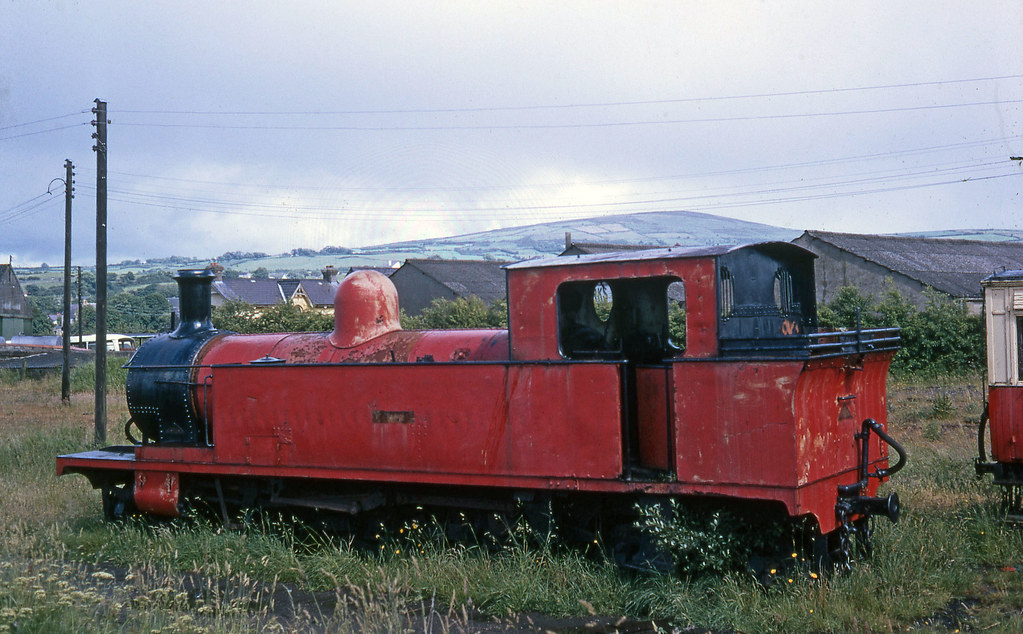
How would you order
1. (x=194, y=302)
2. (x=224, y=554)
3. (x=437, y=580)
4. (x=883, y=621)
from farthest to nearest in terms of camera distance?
(x=194, y=302)
(x=224, y=554)
(x=437, y=580)
(x=883, y=621)

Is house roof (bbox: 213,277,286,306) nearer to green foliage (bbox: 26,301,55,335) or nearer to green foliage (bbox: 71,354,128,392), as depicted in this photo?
green foliage (bbox: 71,354,128,392)

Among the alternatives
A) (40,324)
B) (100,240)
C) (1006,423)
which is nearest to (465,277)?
(100,240)

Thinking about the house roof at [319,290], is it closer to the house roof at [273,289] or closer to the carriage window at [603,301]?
the house roof at [273,289]

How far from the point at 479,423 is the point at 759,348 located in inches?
92.6

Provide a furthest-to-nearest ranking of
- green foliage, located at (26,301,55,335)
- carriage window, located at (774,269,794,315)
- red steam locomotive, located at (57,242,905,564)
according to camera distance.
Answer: green foliage, located at (26,301,55,335) → carriage window, located at (774,269,794,315) → red steam locomotive, located at (57,242,905,564)

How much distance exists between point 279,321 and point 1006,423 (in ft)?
71.4

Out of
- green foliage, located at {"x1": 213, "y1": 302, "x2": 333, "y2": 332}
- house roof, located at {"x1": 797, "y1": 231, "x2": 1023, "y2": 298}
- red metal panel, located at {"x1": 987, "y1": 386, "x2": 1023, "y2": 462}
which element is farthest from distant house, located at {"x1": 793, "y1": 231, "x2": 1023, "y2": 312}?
red metal panel, located at {"x1": 987, "y1": 386, "x2": 1023, "y2": 462}

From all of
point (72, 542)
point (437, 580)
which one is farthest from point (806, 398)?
point (72, 542)

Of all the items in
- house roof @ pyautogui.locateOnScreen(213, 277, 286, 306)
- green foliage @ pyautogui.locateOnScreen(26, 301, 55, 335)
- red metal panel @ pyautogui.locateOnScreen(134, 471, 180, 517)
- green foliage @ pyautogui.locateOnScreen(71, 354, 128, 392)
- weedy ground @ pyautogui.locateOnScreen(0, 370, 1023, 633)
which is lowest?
weedy ground @ pyautogui.locateOnScreen(0, 370, 1023, 633)

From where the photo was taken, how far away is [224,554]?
803cm

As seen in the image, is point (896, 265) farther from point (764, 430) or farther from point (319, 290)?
point (319, 290)

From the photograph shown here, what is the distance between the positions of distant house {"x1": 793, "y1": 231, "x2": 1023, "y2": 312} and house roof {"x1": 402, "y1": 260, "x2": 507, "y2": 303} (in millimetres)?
13729

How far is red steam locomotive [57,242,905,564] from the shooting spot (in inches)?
248

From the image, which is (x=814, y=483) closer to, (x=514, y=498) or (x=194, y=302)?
(x=514, y=498)
